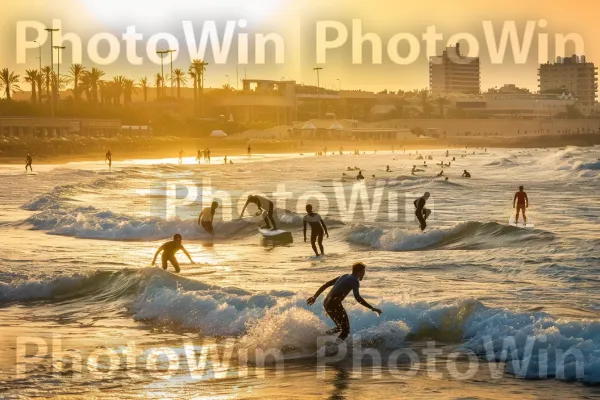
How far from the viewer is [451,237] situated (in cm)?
2795

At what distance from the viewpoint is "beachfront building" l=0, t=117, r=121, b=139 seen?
113m

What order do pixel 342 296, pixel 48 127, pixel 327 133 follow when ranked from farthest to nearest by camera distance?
pixel 327 133, pixel 48 127, pixel 342 296

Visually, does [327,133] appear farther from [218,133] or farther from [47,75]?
[47,75]

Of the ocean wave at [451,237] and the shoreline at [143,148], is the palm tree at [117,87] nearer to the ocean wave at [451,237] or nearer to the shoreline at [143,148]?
the shoreline at [143,148]

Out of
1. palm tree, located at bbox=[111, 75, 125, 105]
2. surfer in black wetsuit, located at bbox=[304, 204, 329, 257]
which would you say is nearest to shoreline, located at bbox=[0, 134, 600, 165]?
palm tree, located at bbox=[111, 75, 125, 105]

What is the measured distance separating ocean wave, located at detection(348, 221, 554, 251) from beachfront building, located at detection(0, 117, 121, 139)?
285 ft

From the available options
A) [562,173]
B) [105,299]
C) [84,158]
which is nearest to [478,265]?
[105,299]

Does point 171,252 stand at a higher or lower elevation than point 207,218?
lower

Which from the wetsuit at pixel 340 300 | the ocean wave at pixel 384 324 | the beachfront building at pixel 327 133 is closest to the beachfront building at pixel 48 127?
the beachfront building at pixel 327 133

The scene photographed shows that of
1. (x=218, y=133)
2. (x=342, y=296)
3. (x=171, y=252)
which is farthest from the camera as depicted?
(x=218, y=133)

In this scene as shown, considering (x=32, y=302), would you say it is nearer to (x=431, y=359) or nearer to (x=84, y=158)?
(x=431, y=359)

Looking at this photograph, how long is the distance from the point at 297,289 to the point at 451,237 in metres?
10.9

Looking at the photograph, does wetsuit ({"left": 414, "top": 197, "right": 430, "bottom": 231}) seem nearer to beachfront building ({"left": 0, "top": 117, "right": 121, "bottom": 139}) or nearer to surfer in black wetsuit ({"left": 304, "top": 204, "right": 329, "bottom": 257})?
surfer in black wetsuit ({"left": 304, "top": 204, "right": 329, "bottom": 257})

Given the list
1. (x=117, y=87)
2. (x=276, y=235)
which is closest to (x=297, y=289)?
(x=276, y=235)
